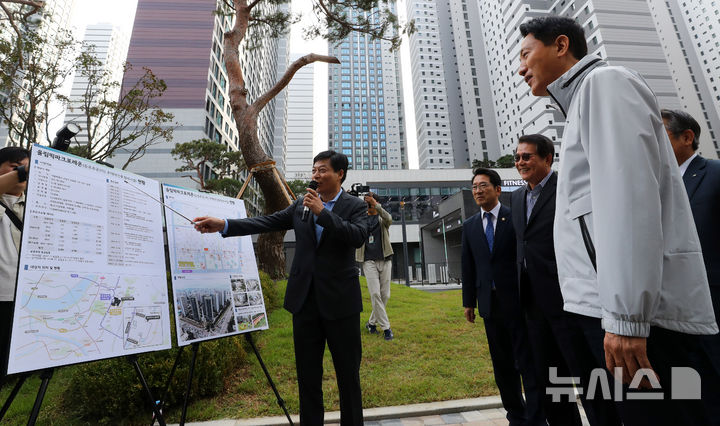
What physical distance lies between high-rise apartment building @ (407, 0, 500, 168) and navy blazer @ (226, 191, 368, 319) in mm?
67209

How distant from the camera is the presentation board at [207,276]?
2398 millimetres

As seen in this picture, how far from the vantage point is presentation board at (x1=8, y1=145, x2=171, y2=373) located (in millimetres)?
1607

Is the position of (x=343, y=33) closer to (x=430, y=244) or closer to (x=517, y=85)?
(x=430, y=244)

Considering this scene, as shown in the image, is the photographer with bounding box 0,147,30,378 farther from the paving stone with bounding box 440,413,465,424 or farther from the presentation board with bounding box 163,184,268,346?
the paving stone with bounding box 440,413,465,424

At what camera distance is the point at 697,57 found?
64.9m

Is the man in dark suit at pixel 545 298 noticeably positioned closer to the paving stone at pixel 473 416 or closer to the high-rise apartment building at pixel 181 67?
the paving stone at pixel 473 416

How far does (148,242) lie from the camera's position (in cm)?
228

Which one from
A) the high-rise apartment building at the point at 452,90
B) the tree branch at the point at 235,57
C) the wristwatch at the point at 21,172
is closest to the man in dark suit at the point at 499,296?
the wristwatch at the point at 21,172

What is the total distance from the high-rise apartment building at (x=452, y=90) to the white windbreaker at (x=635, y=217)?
223 ft

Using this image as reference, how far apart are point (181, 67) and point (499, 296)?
145 feet

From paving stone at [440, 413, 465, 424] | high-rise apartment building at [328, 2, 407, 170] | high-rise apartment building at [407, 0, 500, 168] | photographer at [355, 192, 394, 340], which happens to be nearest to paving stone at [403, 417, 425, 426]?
paving stone at [440, 413, 465, 424]

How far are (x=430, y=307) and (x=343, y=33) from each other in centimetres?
781

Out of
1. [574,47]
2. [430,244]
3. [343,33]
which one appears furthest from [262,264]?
[430,244]

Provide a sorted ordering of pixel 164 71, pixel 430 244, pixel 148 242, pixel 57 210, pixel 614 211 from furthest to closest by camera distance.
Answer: pixel 164 71 → pixel 430 244 → pixel 148 242 → pixel 57 210 → pixel 614 211
